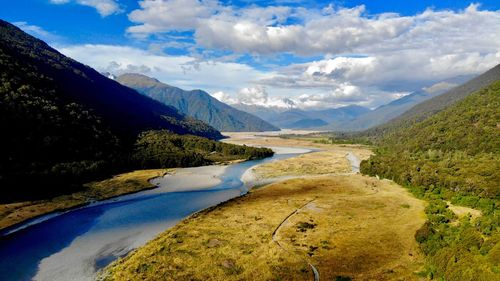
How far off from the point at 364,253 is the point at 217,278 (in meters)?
29.3

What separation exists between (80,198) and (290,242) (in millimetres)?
74765

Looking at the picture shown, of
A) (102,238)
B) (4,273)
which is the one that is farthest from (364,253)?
(4,273)

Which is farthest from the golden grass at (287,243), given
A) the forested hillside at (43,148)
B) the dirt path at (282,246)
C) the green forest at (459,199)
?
the forested hillside at (43,148)

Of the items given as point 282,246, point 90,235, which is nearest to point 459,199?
point 282,246

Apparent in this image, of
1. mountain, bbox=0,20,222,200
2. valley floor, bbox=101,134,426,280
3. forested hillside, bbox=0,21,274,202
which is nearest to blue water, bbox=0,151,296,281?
valley floor, bbox=101,134,426,280

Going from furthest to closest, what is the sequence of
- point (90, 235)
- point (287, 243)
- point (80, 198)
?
1. point (80, 198)
2. point (90, 235)
3. point (287, 243)

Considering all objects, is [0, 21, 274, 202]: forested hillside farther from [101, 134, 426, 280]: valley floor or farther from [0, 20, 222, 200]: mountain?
[101, 134, 426, 280]: valley floor

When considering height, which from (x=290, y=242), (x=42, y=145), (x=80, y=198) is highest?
(x=42, y=145)

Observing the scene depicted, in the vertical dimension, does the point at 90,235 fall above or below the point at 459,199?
below

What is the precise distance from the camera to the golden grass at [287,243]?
192 ft

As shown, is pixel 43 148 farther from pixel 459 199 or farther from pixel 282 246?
pixel 459 199

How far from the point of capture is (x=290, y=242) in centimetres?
7325

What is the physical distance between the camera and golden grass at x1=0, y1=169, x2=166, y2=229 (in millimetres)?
92506

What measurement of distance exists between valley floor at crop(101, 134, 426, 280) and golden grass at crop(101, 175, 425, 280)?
0.17m
